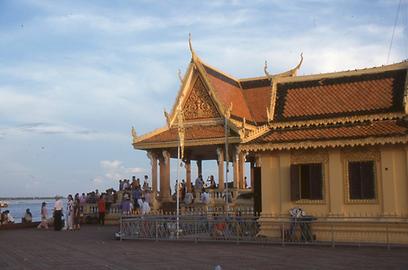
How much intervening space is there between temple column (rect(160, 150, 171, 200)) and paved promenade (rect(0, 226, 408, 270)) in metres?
12.3

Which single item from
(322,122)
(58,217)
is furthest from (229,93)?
(322,122)

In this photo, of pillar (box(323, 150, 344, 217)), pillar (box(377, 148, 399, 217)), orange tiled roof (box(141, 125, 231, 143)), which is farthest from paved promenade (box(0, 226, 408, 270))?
orange tiled roof (box(141, 125, 231, 143))

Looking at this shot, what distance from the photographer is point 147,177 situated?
33.1 metres

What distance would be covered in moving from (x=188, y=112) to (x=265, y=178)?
12373 millimetres

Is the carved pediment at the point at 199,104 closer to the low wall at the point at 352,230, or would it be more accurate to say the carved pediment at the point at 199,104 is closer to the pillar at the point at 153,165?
the pillar at the point at 153,165

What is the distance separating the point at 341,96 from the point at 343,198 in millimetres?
4103

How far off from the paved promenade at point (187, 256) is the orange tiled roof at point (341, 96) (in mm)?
5396

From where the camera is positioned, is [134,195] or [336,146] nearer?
[336,146]

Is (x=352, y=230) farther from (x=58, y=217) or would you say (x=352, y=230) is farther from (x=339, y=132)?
(x=58, y=217)

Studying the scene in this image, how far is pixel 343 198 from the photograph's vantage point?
17812 millimetres

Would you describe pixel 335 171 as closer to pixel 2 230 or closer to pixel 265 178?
pixel 265 178

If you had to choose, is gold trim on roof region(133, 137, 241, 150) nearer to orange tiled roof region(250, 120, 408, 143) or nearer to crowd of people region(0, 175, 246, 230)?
crowd of people region(0, 175, 246, 230)

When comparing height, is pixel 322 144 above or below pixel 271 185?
above

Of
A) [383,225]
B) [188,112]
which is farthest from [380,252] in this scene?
[188,112]
